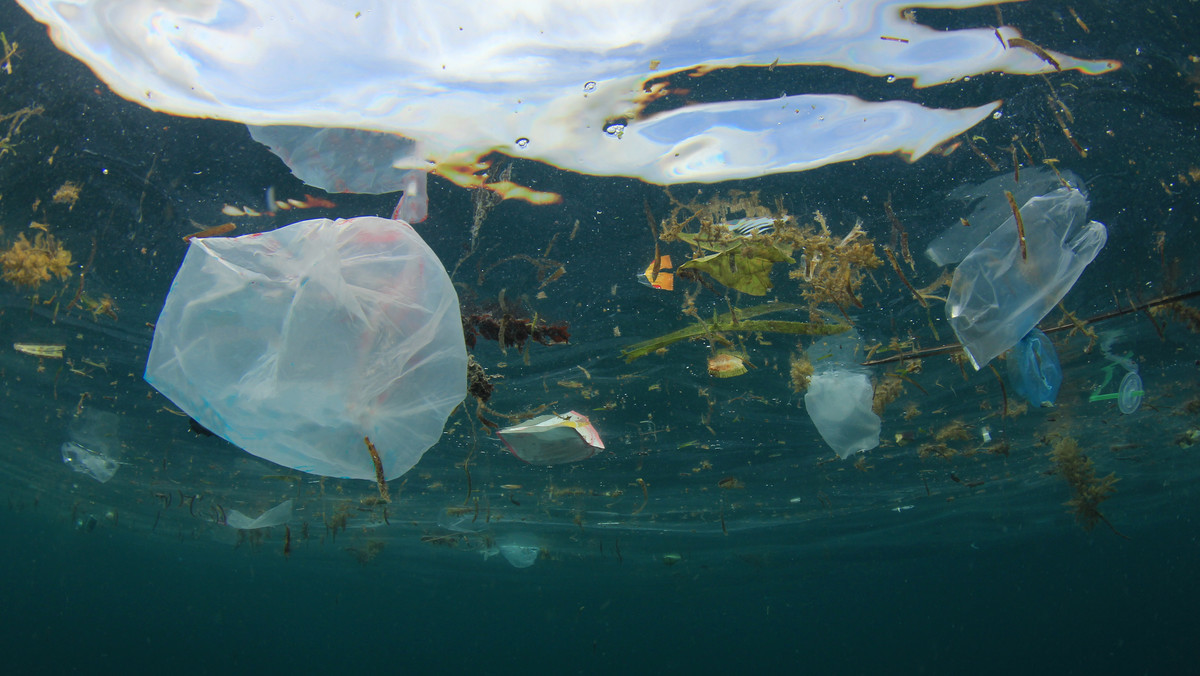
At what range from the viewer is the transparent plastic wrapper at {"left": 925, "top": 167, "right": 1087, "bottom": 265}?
5.96m

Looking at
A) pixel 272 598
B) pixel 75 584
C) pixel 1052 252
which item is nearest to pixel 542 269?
pixel 1052 252

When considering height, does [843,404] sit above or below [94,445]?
below

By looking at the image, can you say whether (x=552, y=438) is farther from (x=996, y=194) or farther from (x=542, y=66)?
(x=996, y=194)

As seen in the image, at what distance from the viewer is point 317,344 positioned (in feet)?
8.63

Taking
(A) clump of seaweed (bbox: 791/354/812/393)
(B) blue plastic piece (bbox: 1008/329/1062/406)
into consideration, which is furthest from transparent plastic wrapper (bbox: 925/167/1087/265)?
(A) clump of seaweed (bbox: 791/354/812/393)

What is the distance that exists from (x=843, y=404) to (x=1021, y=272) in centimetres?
416

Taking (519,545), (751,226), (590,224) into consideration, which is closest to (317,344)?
(751,226)

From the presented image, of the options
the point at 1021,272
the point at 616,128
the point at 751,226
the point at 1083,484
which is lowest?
the point at 1083,484

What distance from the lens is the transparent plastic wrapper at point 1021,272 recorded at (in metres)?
4.03

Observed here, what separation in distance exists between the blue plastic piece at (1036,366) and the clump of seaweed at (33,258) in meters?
10.6

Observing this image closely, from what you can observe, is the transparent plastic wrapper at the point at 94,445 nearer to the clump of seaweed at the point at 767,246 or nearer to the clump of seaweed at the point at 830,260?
the clump of seaweed at the point at 767,246

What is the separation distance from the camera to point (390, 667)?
14150cm

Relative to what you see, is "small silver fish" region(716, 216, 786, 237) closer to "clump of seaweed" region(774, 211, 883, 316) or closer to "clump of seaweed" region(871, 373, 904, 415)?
"clump of seaweed" region(774, 211, 883, 316)

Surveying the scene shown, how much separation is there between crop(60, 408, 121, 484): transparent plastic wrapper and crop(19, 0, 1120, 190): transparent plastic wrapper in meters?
14.1
